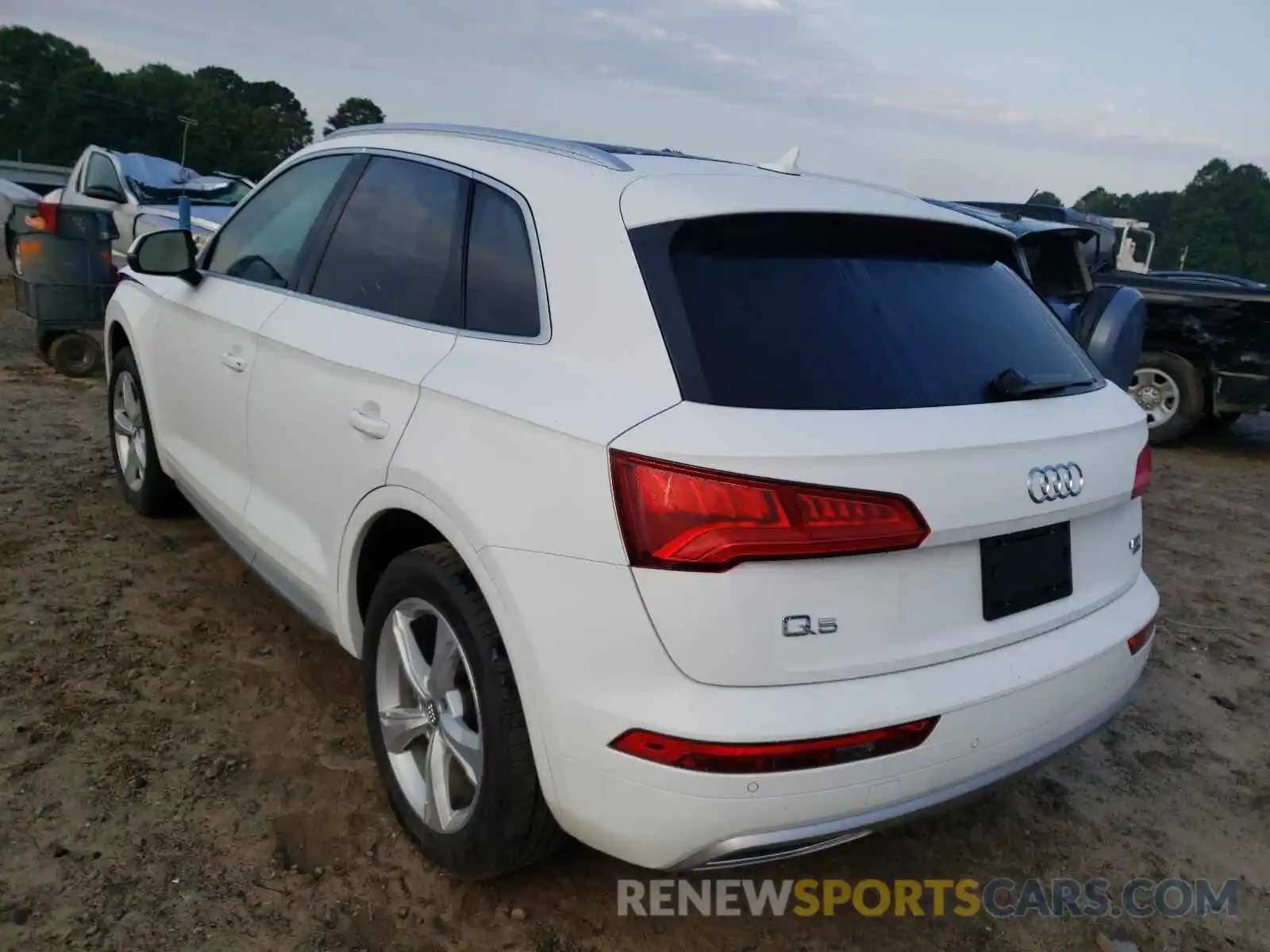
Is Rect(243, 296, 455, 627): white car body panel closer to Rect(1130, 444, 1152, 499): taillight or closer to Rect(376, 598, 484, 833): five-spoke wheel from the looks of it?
Rect(376, 598, 484, 833): five-spoke wheel

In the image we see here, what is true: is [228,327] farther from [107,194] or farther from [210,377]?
[107,194]

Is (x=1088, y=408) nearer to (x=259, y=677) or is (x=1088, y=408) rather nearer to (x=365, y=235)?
(x=365, y=235)

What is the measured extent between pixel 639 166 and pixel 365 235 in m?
1.01

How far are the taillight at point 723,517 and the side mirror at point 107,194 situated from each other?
11.0 metres

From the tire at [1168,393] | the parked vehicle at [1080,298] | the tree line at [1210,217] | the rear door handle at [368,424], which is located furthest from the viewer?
the tree line at [1210,217]

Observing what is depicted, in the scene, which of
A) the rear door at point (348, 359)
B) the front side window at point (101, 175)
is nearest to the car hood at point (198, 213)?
the front side window at point (101, 175)

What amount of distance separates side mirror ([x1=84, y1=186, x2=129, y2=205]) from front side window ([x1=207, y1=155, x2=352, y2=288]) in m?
8.33

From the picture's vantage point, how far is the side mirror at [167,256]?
3.75 m

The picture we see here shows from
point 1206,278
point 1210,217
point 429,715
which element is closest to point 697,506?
point 429,715

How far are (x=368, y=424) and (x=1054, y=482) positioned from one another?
1.58m

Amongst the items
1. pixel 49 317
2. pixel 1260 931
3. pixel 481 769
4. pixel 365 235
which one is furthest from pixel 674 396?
pixel 49 317

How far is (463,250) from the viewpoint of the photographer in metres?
2.58

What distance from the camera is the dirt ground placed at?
235cm

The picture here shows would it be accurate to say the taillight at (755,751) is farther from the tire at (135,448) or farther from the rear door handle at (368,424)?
the tire at (135,448)
